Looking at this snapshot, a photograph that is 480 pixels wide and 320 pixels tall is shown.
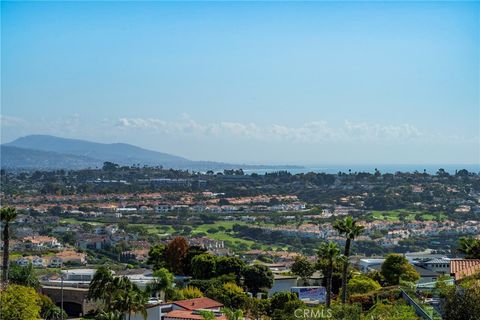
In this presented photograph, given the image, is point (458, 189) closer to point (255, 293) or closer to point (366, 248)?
point (366, 248)

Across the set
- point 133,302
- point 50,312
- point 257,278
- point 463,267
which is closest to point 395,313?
point 463,267

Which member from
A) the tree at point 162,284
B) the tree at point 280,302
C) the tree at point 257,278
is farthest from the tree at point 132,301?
the tree at point 257,278

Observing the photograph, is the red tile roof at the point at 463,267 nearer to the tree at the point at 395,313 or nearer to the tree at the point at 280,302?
the tree at the point at 395,313

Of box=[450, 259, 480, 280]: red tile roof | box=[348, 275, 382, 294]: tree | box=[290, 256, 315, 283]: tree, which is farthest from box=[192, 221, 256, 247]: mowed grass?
box=[450, 259, 480, 280]: red tile roof

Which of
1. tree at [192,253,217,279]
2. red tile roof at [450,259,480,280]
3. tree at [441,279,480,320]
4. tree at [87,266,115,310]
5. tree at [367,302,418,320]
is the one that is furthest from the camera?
tree at [192,253,217,279]

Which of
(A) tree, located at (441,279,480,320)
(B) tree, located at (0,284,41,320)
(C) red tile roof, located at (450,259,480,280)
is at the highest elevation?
(A) tree, located at (441,279,480,320)

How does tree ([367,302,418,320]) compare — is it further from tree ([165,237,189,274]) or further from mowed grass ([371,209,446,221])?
mowed grass ([371,209,446,221])
